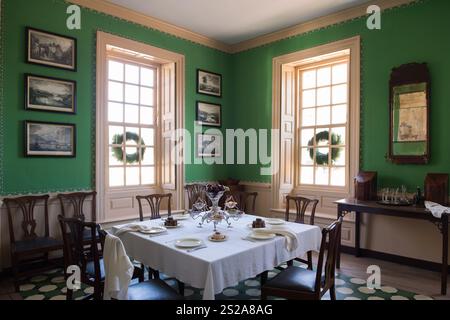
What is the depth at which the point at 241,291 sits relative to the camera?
3154 millimetres

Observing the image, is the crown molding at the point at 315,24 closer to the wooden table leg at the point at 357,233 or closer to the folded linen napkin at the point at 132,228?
the wooden table leg at the point at 357,233

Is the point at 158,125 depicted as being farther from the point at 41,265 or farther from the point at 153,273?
the point at 153,273

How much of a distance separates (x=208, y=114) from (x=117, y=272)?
150 inches

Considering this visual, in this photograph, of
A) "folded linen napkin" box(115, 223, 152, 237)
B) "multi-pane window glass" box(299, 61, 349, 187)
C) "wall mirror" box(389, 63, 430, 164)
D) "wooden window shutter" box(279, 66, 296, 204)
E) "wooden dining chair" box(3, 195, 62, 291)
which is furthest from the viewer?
"wooden window shutter" box(279, 66, 296, 204)

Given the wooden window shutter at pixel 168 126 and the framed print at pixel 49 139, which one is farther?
the wooden window shutter at pixel 168 126

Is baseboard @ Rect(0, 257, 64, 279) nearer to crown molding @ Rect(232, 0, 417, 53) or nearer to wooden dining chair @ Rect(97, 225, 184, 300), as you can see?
wooden dining chair @ Rect(97, 225, 184, 300)

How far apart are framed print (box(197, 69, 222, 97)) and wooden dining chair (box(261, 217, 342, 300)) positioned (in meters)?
3.73

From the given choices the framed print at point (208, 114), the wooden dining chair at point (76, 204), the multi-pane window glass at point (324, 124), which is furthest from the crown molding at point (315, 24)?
the wooden dining chair at point (76, 204)

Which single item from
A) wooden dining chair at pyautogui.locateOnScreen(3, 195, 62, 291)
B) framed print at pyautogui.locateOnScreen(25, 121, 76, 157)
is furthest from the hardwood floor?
framed print at pyautogui.locateOnScreen(25, 121, 76, 157)

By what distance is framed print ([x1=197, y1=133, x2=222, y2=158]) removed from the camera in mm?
5449

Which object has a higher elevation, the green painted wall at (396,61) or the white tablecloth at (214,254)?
the green painted wall at (396,61)

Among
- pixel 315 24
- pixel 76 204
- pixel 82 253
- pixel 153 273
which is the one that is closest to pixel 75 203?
pixel 76 204

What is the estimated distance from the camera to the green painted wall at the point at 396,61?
369cm

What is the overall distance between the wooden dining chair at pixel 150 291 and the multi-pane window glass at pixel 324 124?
332 cm
